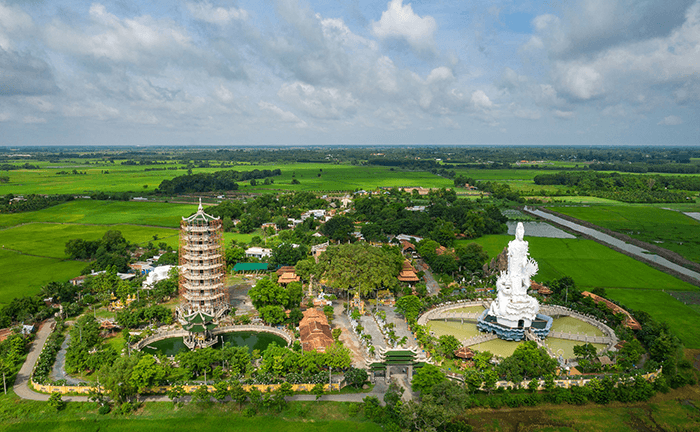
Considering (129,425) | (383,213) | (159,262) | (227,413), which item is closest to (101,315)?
(159,262)

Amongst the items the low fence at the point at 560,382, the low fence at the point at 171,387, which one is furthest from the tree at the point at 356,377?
the low fence at the point at 560,382

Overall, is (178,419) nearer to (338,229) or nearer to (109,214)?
(338,229)

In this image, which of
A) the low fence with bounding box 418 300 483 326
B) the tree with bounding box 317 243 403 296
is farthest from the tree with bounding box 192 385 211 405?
the low fence with bounding box 418 300 483 326

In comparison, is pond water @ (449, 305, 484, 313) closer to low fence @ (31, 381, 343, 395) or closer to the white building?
low fence @ (31, 381, 343, 395)

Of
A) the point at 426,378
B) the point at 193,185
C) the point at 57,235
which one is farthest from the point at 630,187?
the point at 57,235

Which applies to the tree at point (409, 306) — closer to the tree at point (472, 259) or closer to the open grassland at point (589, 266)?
the tree at point (472, 259)

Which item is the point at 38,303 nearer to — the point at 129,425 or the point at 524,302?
the point at 129,425

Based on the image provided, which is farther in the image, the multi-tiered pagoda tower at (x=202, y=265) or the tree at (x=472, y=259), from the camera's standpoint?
the tree at (x=472, y=259)
